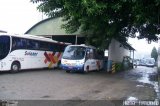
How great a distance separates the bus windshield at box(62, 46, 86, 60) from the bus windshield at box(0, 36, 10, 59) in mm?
5259

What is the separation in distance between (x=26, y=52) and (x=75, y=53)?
389 cm

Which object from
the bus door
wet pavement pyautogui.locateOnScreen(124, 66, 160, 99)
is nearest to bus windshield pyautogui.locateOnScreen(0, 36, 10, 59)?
the bus door

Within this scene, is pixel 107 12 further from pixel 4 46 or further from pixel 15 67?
pixel 15 67

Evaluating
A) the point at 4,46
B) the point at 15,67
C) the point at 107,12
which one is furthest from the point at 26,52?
the point at 107,12

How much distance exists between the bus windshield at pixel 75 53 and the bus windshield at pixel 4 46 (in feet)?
17.3

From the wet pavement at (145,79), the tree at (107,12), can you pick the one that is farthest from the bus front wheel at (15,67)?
the wet pavement at (145,79)

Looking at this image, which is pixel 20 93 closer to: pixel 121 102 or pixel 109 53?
pixel 121 102

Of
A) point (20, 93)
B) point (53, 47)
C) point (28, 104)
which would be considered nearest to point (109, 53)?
point (53, 47)

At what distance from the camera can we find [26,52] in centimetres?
2278

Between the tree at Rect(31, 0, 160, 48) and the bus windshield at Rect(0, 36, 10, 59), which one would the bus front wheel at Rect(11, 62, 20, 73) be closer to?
the bus windshield at Rect(0, 36, 10, 59)

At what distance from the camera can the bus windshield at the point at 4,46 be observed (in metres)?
20.0

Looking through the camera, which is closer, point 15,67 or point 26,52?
A: point 15,67

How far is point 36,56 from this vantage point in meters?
24.3

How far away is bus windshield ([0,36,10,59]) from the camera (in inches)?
787
